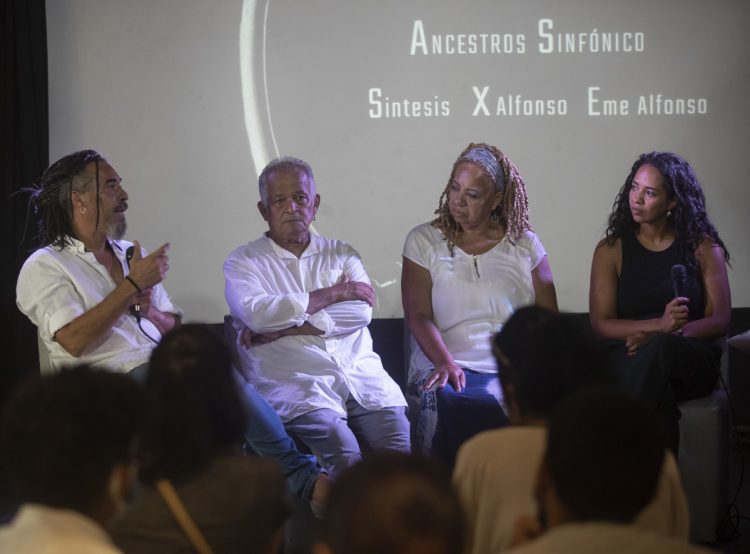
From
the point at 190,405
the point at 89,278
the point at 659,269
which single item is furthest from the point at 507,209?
the point at 190,405

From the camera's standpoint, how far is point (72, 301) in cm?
331

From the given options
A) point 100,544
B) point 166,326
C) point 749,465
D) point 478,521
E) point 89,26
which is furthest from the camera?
point 89,26

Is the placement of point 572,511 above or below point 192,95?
below

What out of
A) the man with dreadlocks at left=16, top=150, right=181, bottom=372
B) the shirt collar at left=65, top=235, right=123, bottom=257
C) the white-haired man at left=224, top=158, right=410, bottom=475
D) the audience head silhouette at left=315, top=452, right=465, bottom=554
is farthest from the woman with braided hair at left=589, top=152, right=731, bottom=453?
the audience head silhouette at left=315, top=452, right=465, bottom=554

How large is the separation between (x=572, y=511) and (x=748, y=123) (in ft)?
12.8

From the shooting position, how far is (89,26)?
189 inches

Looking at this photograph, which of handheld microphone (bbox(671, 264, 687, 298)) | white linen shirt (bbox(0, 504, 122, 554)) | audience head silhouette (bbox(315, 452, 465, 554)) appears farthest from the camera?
handheld microphone (bbox(671, 264, 687, 298))

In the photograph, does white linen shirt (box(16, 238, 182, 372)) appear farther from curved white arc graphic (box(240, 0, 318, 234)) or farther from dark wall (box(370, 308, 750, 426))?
curved white arc graphic (box(240, 0, 318, 234))

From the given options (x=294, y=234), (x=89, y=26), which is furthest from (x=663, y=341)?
(x=89, y=26)

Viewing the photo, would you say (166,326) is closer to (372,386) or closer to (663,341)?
(372,386)

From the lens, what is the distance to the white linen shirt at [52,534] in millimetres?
1407

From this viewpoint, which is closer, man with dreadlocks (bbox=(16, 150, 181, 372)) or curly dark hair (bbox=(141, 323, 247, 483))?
curly dark hair (bbox=(141, 323, 247, 483))

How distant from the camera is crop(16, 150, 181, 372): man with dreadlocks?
3275 mm

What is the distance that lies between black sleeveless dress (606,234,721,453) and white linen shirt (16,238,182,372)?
172 cm
